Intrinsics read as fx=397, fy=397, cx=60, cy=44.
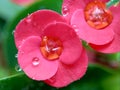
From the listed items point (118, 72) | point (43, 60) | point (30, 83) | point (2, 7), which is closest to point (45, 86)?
point (30, 83)

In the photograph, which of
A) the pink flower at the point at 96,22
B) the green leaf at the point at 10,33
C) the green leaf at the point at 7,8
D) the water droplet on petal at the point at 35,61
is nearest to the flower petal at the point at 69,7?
the pink flower at the point at 96,22

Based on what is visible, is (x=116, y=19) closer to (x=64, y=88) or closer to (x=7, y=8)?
(x=64, y=88)

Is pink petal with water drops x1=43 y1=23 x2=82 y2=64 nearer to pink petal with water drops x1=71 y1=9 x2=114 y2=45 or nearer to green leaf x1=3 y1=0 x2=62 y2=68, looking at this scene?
pink petal with water drops x1=71 y1=9 x2=114 y2=45

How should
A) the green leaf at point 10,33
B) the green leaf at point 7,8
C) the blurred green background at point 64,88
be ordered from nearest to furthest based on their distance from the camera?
1. the blurred green background at point 64,88
2. the green leaf at point 10,33
3. the green leaf at point 7,8

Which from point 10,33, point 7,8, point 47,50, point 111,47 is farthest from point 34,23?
point 7,8

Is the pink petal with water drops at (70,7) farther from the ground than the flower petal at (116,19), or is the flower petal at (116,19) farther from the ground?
the pink petal with water drops at (70,7)

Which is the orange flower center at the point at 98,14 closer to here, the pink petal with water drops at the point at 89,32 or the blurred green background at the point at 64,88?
the pink petal with water drops at the point at 89,32

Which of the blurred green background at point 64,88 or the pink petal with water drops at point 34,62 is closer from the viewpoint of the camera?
the pink petal with water drops at point 34,62

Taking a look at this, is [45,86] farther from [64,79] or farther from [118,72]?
[118,72]

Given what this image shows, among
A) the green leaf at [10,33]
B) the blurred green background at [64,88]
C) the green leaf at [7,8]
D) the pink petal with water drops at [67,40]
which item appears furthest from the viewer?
the green leaf at [7,8]
